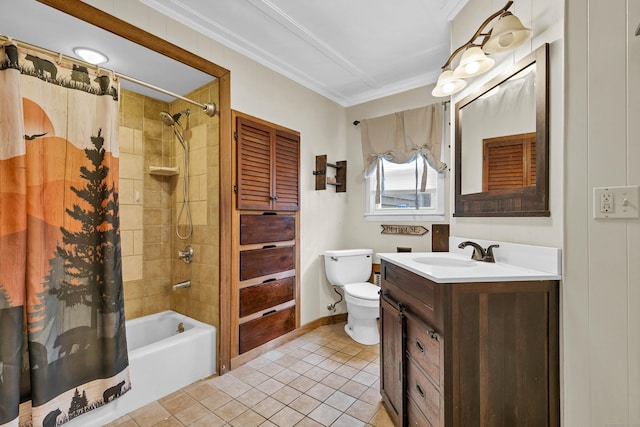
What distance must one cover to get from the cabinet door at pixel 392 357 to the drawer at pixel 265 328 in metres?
1.11

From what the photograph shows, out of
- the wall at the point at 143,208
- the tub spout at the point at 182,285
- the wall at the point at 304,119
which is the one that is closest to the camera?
the wall at the point at 304,119

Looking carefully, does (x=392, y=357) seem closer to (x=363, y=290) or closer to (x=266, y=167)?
(x=363, y=290)

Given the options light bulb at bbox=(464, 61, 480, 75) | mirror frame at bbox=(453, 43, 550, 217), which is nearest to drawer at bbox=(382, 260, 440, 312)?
mirror frame at bbox=(453, 43, 550, 217)

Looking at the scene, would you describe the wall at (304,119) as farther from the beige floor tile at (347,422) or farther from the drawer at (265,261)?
the beige floor tile at (347,422)

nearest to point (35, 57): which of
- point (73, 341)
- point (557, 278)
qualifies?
point (73, 341)

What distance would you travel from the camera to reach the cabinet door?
1.43 m

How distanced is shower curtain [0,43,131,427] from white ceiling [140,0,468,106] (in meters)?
0.81

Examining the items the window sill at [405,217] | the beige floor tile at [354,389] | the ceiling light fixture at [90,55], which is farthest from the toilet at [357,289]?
the ceiling light fixture at [90,55]

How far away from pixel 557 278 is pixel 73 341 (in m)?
2.34

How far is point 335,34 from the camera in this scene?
214 cm

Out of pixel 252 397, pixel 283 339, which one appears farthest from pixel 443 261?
pixel 283 339

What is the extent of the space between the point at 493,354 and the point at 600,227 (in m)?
0.63

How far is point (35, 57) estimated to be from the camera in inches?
52.4

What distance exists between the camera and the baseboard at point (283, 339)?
2.19m
